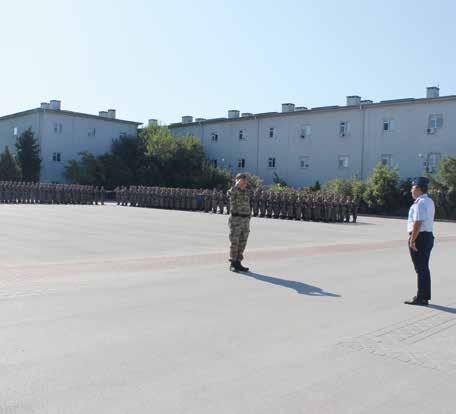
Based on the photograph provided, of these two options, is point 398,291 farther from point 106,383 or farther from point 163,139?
point 163,139

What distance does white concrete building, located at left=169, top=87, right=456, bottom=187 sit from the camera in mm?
41031

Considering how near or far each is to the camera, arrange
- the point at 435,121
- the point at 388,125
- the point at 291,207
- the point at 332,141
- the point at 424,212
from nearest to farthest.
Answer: the point at 424,212, the point at 291,207, the point at 435,121, the point at 388,125, the point at 332,141

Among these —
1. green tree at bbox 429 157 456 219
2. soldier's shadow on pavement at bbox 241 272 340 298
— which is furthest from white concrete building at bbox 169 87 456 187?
soldier's shadow on pavement at bbox 241 272 340 298

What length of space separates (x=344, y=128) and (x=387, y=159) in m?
4.62

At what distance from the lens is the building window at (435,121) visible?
40312mm

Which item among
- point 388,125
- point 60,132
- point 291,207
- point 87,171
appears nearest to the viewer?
point 291,207

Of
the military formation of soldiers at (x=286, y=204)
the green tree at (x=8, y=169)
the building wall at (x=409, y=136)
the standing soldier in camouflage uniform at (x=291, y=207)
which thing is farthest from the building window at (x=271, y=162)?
the standing soldier in camouflage uniform at (x=291, y=207)

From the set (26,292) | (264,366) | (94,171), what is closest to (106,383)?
(264,366)

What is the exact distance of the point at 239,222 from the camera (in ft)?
34.6

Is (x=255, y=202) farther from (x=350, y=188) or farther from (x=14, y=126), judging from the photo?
(x=14, y=126)

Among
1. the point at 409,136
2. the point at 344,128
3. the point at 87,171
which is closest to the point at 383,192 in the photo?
the point at 409,136

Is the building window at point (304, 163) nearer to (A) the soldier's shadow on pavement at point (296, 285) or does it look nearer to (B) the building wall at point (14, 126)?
(B) the building wall at point (14, 126)

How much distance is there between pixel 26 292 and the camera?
304 inches

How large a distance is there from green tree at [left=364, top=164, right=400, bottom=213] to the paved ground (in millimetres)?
27002
